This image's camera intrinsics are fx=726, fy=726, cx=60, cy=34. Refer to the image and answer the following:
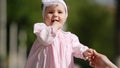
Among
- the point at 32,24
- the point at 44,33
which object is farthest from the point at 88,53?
the point at 32,24

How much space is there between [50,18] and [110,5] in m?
60.8

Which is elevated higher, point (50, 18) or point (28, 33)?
point (50, 18)

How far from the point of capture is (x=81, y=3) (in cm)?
6731

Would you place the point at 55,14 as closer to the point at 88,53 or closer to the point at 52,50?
the point at 52,50

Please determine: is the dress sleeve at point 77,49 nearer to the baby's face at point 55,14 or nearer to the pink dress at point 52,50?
the pink dress at point 52,50

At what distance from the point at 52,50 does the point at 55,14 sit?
14.9 inches

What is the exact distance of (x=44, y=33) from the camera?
7.26 meters

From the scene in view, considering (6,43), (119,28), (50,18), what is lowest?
(6,43)

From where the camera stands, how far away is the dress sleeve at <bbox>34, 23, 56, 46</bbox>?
722cm

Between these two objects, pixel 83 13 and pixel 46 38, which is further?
pixel 83 13

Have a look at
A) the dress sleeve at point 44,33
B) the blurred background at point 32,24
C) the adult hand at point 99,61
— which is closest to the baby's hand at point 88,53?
the adult hand at point 99,61

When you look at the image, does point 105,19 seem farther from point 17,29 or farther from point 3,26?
point 3,26

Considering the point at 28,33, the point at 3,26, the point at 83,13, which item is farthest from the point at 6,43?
the point at 83,13

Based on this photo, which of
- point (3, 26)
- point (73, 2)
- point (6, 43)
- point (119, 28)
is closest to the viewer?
point (119, 28)
